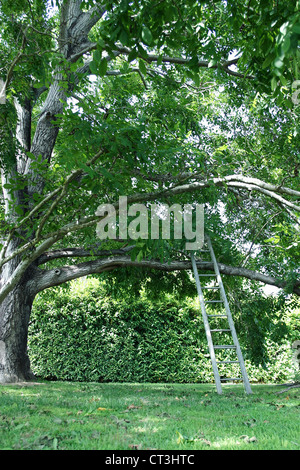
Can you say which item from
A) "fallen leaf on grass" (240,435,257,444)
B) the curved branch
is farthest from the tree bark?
"fallen leaf on grass" (240,435,257,444)

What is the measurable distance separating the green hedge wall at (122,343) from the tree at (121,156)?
88.1 inches

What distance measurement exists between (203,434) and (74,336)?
851 cm

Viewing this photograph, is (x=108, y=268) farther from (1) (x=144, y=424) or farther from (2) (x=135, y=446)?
(2) (x=135, y=446)

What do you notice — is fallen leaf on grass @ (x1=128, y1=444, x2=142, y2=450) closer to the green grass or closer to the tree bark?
the green grass

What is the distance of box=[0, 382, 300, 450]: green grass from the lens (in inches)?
105

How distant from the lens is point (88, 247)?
23.7ft

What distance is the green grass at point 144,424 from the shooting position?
2.67 meters

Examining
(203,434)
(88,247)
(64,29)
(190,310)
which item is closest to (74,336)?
(190,310)

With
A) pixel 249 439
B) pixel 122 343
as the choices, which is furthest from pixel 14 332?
pixel 249 439

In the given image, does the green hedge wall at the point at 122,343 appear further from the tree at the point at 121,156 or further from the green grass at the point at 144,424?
the green grass at the point at 144,424

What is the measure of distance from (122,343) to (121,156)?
24.5 feet

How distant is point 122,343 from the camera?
35.7 ft

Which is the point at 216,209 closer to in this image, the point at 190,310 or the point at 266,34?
the point at 190,310
